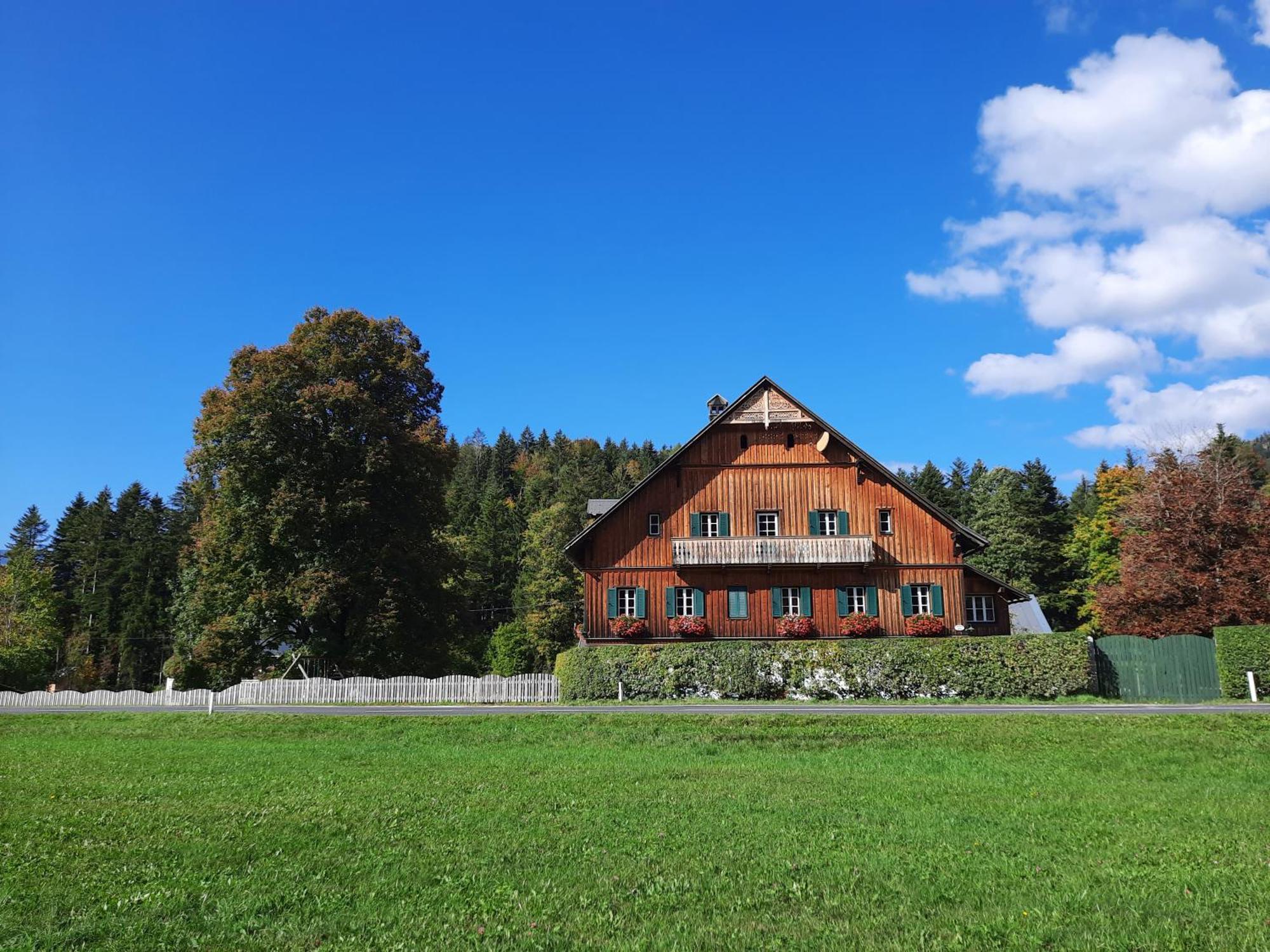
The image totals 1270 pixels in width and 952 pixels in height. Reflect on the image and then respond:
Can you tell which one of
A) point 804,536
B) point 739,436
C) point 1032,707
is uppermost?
point 739,436

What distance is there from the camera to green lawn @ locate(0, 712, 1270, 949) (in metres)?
6.72

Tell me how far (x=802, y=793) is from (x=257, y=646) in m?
35.7

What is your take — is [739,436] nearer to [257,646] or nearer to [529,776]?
[257,646]

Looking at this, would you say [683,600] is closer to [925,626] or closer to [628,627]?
[628,627]

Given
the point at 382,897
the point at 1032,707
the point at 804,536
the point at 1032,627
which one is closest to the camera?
the point at 382,897

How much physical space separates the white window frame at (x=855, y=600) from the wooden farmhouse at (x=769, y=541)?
55 mm

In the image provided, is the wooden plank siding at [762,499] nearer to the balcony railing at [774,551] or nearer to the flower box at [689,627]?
the balcony railing at [774,551]

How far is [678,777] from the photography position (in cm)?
1451

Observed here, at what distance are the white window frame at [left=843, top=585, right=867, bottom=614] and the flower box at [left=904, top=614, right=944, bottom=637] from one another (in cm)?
216

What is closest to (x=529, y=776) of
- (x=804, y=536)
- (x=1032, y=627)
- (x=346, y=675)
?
(x=804, y=536)

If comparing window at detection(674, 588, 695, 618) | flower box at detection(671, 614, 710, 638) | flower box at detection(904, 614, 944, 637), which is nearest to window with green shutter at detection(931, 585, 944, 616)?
flower box at detection(904, 614, 944, 637)

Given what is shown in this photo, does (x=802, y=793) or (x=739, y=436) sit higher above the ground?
(x=739, y=436)

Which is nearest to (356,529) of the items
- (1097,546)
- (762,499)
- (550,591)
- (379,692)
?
(379,692)

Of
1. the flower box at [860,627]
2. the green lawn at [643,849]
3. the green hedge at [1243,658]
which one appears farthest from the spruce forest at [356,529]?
the green lawn at [643,849]
